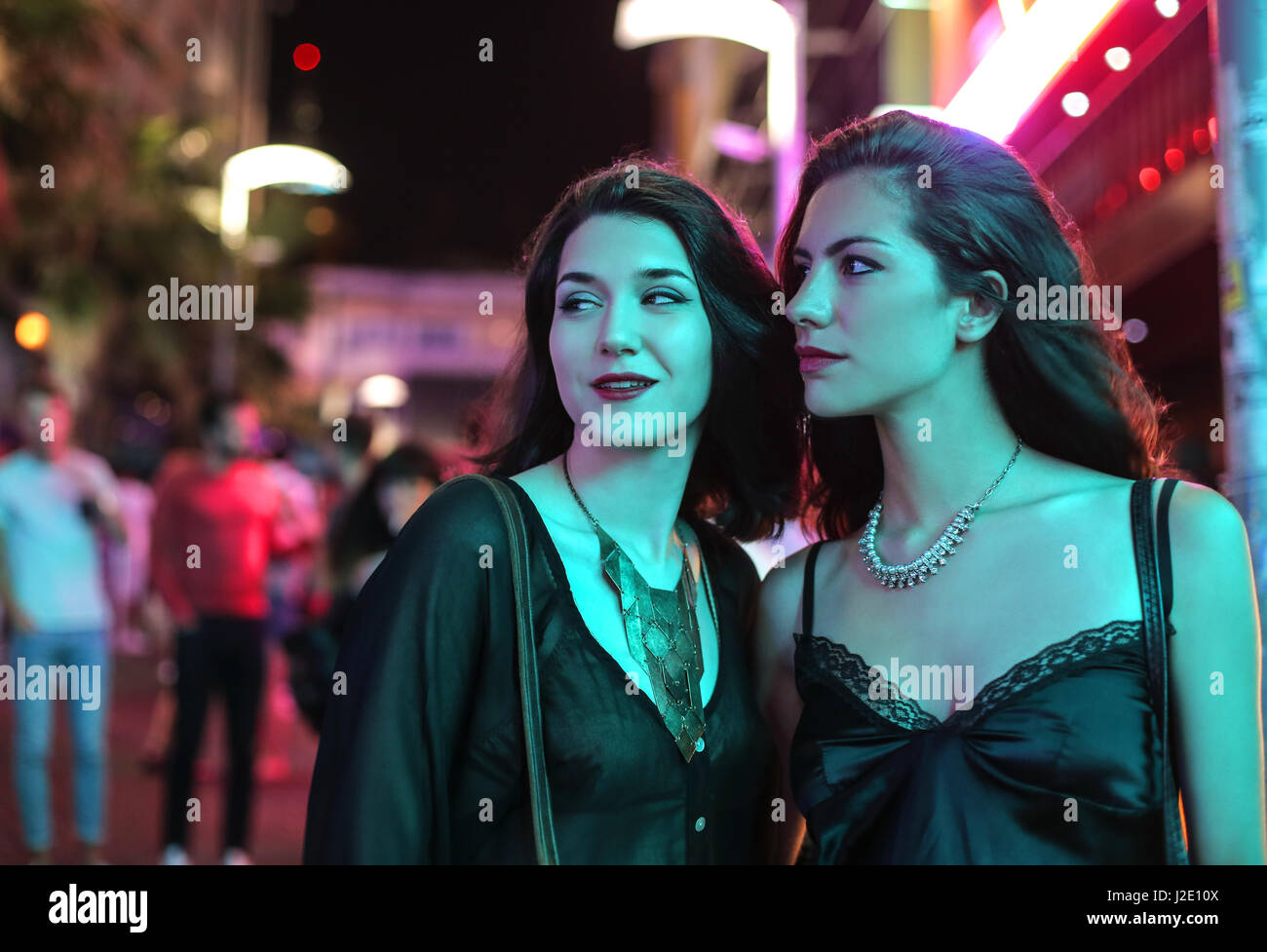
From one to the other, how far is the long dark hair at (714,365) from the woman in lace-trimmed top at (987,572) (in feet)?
0.46

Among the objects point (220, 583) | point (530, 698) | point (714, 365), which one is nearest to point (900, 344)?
point (714, 365)

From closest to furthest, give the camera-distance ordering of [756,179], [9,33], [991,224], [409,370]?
[991,224] → [9,33] → [756,179] → [409,370]

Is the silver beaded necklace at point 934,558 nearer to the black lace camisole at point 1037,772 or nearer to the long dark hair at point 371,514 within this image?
the black lace camisole at point 1037,772

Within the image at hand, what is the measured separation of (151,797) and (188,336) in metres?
13.5

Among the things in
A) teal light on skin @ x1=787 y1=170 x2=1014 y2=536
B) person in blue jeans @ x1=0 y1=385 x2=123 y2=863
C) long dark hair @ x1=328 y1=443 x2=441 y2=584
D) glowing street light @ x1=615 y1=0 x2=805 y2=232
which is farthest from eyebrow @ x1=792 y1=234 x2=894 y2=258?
glowing street light @ x1=615 y1=0 x2=805 y2=232

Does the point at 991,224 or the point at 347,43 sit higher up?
the point at 347,43

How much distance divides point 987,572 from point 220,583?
4428 millimetres

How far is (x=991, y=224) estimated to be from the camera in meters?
2.22

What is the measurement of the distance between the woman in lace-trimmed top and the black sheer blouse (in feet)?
0.99

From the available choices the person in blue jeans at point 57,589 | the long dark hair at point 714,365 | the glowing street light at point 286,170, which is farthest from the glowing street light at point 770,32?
the long dark hair at point 714,365

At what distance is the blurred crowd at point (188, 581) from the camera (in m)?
5.34
